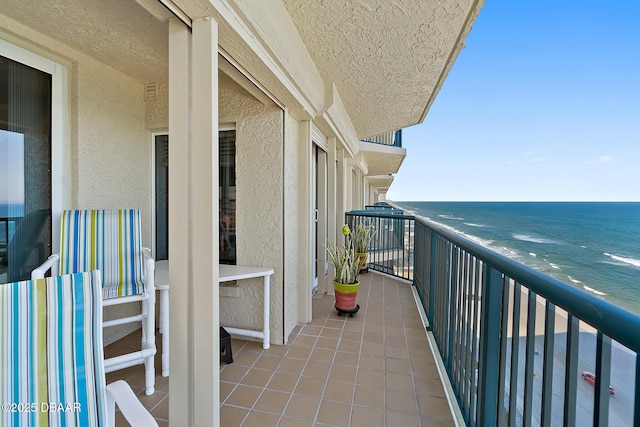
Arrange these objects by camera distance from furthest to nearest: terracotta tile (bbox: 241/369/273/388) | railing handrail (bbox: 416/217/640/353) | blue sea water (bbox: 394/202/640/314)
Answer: blue sea water (bbox: 394/202/640/314) → terracotta tile (bbox: 241/369/273/388) → railing handrail (bbox: 416/217/640/353)

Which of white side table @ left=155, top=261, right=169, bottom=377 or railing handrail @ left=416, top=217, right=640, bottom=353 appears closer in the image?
railing handrail @ left=416, top=217, right=640, bottom=353

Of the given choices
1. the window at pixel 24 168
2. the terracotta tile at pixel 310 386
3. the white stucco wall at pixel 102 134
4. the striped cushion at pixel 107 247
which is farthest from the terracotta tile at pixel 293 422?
the window at pixel 24 168

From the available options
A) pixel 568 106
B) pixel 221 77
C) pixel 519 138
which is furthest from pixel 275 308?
pixel 519 138

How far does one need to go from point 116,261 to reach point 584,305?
2.62 m

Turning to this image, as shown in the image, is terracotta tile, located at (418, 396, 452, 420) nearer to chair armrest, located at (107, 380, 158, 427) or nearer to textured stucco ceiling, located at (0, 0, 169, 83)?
chair armrest, located at (107, 380, 158, 427)

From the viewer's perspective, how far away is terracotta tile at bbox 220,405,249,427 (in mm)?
1602

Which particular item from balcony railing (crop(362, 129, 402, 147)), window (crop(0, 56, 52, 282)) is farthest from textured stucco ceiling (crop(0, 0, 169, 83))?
balcony railing (crop(362, 129, 402, 147))

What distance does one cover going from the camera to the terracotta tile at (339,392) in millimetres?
1816

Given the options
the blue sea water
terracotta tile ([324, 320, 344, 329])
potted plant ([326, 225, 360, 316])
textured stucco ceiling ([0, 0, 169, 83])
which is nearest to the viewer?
textured stucco ceiling ([0, 0, 169, 83])

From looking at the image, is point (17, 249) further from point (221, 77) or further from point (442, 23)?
point (442, 23)

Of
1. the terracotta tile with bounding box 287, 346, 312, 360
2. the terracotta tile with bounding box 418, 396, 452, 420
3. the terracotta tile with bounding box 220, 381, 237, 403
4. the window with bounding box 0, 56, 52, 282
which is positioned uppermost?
the window with bounding box 0, 56, 52, 282

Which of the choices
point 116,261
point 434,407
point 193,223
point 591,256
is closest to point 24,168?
point 116,261

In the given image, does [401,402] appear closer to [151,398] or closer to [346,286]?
[346,286]

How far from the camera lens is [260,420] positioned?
1.63 m
